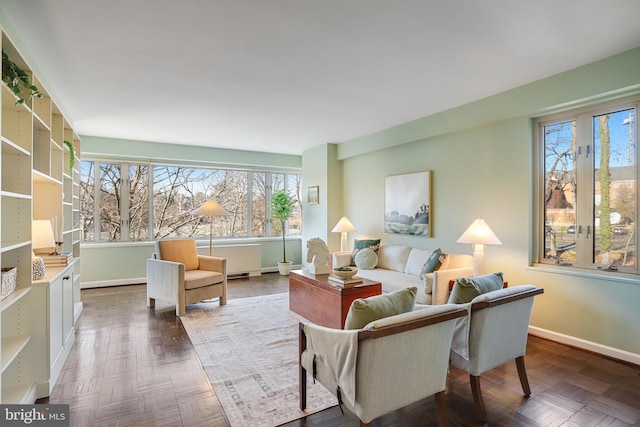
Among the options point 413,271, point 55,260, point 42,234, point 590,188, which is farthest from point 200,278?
point 590,188

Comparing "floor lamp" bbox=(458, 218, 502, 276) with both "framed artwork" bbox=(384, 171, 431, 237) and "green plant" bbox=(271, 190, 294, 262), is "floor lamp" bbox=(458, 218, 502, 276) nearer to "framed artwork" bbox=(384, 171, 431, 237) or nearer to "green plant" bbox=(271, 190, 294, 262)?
"framed artwork" bbox=(384, 171, 431, 237)

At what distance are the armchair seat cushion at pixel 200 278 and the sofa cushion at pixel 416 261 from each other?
2.56m

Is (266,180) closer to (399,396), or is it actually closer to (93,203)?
(93,203)

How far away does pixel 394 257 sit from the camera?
15.5 feet

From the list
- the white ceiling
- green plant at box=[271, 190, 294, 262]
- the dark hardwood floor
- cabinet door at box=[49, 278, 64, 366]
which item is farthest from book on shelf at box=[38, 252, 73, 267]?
green plant at box=[271, 190, 294, 262]

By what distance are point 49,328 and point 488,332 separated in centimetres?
303

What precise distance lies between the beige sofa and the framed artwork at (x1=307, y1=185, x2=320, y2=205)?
1.85 meters

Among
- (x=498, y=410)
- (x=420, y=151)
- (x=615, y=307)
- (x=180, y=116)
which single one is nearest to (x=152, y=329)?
(x=180, y=116)

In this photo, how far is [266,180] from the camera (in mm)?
7285

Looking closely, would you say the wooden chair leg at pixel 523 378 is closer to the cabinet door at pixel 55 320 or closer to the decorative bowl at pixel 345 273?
the decorative bowl at pixel 345 273

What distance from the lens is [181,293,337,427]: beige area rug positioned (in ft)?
7.17

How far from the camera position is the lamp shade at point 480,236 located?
3.45 metres

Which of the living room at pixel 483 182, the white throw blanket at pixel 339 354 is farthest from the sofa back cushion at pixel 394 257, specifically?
the white throw blanket at pixel 339 354

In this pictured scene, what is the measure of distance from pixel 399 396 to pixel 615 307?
2.50 m
